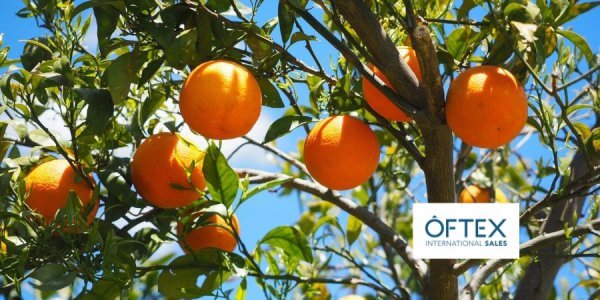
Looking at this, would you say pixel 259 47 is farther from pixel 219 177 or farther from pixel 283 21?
pixel 219 177

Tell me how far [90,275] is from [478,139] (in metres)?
0.59

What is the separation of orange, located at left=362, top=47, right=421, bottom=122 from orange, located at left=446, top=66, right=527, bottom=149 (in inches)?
3.4

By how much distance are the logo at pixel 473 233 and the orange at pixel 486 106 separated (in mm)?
235

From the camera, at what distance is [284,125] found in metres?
1.15

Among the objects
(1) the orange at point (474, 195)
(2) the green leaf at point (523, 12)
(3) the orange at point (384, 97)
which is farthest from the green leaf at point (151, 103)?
(1) the orange at point (474, 195)

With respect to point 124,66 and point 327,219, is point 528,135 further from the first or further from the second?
point 124,66

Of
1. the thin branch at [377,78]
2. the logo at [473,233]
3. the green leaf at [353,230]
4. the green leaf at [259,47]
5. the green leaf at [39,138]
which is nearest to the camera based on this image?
the thin branch at [377,78]

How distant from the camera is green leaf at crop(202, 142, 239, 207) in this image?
3.61 feet

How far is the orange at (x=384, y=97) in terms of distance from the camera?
3.63ft

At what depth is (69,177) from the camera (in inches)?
48.9

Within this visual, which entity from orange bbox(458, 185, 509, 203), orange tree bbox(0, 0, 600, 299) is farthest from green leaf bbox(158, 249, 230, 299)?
orange bbox(458, 185, 509, 203)

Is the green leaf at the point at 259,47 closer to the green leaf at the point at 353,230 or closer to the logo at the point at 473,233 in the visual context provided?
the logo at the point at 473,233

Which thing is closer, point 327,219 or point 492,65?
point 492,65

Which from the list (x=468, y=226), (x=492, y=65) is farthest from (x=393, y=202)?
(x=492, y=65)
